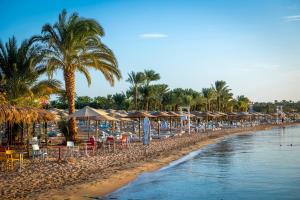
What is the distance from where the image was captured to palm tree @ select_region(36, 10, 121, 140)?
22234mm

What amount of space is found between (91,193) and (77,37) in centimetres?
1294

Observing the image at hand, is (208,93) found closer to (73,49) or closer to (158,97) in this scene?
(158,97)

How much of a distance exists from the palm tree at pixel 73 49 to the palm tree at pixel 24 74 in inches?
34.7

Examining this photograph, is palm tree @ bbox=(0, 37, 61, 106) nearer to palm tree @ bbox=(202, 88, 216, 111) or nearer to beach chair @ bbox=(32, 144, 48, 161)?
beach chair @ bbox=(32, 144, 48, 161)

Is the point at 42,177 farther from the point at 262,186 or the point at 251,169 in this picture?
the point at 251,169

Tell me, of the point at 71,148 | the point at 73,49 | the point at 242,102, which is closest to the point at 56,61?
the point at 73,49

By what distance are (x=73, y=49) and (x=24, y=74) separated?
313 cm

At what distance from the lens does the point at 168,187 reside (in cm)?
1295

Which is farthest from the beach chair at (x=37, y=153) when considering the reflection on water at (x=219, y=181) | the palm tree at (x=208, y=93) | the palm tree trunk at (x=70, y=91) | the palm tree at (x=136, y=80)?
the palm tree at (x=208, y=93)

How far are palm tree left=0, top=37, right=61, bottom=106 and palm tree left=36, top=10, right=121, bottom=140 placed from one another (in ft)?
2.89

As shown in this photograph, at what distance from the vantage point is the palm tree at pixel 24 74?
2166 centimetres

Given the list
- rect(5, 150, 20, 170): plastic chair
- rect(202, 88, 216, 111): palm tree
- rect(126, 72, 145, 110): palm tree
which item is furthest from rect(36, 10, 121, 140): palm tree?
rect(202, 88, 216, 111): palm tree

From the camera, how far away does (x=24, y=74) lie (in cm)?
2253

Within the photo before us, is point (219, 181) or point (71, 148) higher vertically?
point (71, 148)
